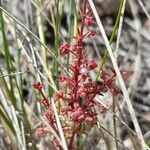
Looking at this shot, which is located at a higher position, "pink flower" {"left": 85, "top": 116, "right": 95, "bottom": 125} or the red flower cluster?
the red flower cluster

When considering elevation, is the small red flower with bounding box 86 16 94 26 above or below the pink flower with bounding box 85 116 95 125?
above

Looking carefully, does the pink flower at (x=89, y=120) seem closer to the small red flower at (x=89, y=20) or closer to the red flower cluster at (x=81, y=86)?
the red flower cluster at (x=81, y=86)

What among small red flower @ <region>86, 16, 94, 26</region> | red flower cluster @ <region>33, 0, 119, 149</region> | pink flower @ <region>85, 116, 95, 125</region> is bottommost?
pink flower @ <region>85, 116, 95, 125</region>

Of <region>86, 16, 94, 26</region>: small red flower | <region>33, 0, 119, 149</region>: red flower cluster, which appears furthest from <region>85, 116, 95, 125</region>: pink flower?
→ <region>86, 16, 94, 26</region>: small red flower

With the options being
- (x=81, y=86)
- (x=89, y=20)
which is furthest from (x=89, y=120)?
(x=89, y=20)

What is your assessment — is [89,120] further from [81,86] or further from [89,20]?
[89,20]

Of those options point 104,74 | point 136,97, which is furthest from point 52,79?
point 136,97

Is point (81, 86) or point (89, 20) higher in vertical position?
point (89, 20)

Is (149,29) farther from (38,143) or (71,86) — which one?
(71,86)

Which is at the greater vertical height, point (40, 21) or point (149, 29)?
point (40, 21)

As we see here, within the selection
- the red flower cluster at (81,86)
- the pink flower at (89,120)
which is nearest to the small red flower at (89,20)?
the red flower cluster at (81,86)

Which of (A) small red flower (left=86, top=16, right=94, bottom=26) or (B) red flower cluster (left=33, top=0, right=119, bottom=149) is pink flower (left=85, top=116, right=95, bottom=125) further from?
(A) small red flower (left=86, top=16, right=94, bottom=26)
